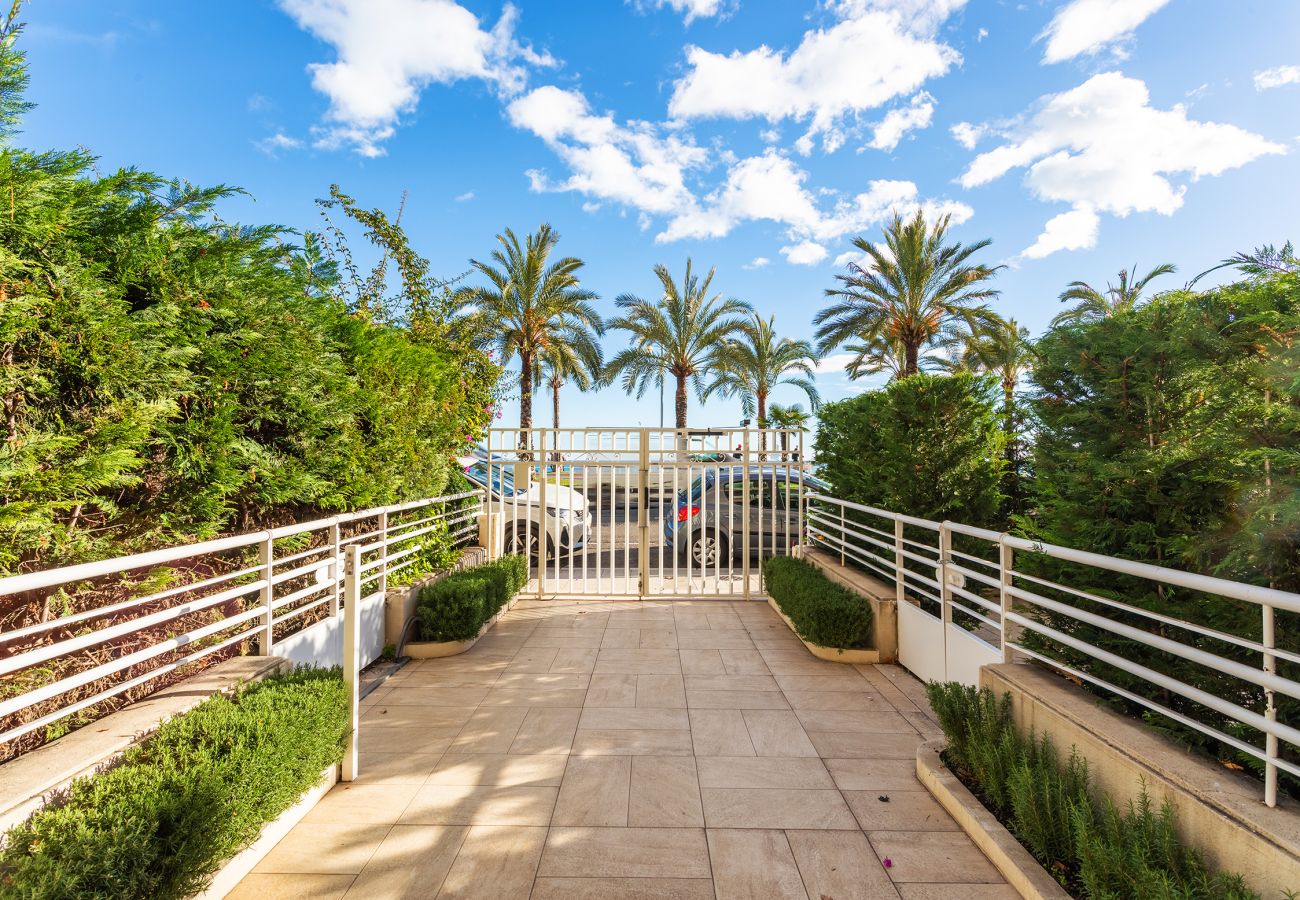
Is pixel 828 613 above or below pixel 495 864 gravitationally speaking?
above

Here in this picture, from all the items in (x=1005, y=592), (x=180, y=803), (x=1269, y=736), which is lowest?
(x=180, y=803)

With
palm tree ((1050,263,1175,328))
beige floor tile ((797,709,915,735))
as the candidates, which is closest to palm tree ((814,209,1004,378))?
palm tree ((1050,263,1175,328))

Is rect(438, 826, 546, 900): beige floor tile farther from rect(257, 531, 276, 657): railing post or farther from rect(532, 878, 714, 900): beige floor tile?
rect(257, 531, 276, 657): railing post

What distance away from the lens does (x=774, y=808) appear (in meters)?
2.77

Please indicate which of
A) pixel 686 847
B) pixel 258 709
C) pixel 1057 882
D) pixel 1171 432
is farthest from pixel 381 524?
pixel 1171 432

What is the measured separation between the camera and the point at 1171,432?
2768 millimetres

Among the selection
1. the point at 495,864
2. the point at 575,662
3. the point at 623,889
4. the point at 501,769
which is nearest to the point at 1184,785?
the point at 623,889

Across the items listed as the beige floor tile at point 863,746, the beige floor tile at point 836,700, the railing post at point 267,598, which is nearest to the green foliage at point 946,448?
the beige floor tile at point 836,700

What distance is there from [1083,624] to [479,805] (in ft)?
10.5

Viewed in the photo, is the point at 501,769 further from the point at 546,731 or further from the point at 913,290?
the point at 913,290

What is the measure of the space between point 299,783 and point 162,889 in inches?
28.5

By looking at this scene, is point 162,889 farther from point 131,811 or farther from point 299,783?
Answer: point 299,783

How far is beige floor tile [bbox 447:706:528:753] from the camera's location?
11.2 ft

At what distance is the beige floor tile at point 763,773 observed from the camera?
3006 mm
